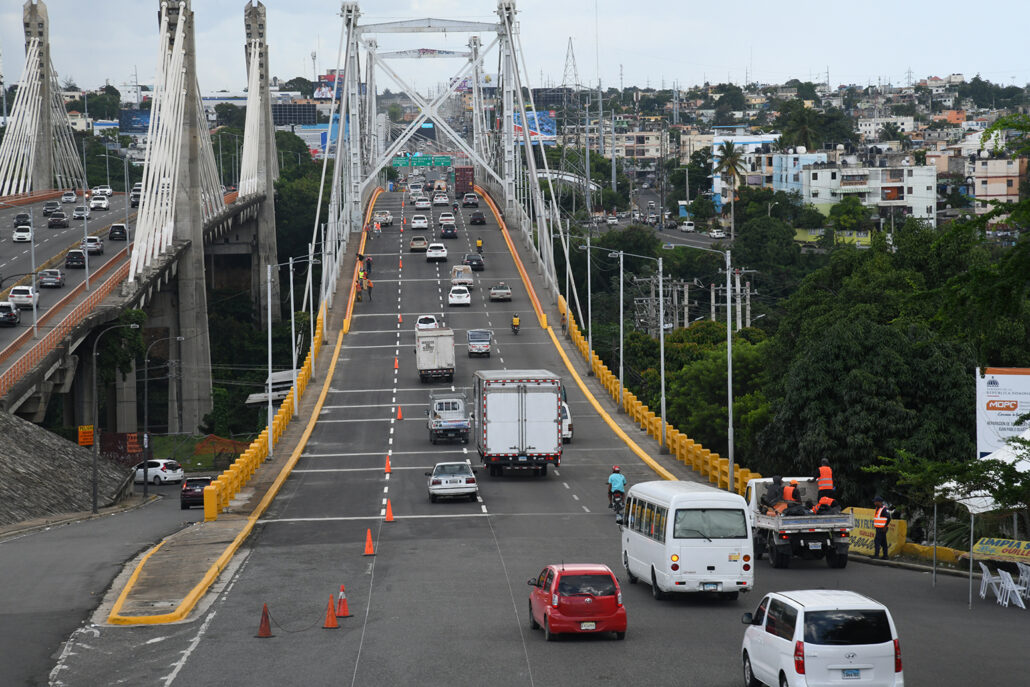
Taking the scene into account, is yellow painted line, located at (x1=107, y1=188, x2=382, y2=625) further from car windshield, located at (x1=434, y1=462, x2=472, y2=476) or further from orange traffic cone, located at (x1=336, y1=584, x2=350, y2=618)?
car windshield, located at (x1=434, y1=462, x2=472, y2=476)

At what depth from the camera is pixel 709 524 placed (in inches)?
1022

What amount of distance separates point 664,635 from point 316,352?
59399 mm

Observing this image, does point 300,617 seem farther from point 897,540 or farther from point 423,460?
point 423,460

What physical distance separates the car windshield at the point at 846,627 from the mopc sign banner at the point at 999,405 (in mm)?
20367

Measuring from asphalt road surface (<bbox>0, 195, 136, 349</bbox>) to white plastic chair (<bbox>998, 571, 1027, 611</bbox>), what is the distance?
52922mm

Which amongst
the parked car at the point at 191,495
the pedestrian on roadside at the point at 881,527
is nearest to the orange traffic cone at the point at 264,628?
the pedestrian on roadside at the point at 881,527

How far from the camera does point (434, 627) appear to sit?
951 inches

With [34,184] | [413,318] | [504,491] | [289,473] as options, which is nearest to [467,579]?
[504,491]

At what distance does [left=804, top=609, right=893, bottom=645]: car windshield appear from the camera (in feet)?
57.4

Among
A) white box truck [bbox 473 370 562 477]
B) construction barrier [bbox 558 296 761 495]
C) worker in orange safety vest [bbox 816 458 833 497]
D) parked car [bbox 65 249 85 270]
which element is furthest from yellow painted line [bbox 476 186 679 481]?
parked car [bbox 65 249 85 270]

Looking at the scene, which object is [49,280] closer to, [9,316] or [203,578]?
[9,316]

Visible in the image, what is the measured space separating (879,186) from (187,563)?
147430 millimetres

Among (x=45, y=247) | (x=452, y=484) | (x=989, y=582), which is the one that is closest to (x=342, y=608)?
(x=989, y=582)

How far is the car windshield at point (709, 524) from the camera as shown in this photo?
2583 centimetres
